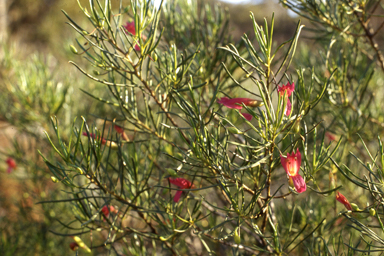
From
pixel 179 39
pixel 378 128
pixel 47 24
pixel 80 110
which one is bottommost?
pixel 47 24

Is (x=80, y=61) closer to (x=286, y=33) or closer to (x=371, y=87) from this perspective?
(x=371, y=87)

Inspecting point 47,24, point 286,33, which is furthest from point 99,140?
point 286,33

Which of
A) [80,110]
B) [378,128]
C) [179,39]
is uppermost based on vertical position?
[179,39]

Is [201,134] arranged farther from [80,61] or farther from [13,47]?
[80,61]

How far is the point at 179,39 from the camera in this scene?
18.7 inches

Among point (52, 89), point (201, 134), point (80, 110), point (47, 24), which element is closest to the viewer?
point (201, 134)

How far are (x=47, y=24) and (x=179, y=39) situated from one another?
21.7 feet

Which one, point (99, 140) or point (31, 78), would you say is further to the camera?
point (31, 78)

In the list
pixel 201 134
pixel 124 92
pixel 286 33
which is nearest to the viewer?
pixel 201 134

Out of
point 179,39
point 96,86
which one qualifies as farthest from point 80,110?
point 179,39

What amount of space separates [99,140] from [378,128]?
0.49 meters

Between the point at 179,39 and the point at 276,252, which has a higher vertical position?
the point at 179,39

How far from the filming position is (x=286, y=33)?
23.9ft

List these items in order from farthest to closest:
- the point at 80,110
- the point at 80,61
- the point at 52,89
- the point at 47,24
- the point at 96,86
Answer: the point at 47,24, the point at 80,61, the point at 96,86, the point at 80,110, the point at 52,89
